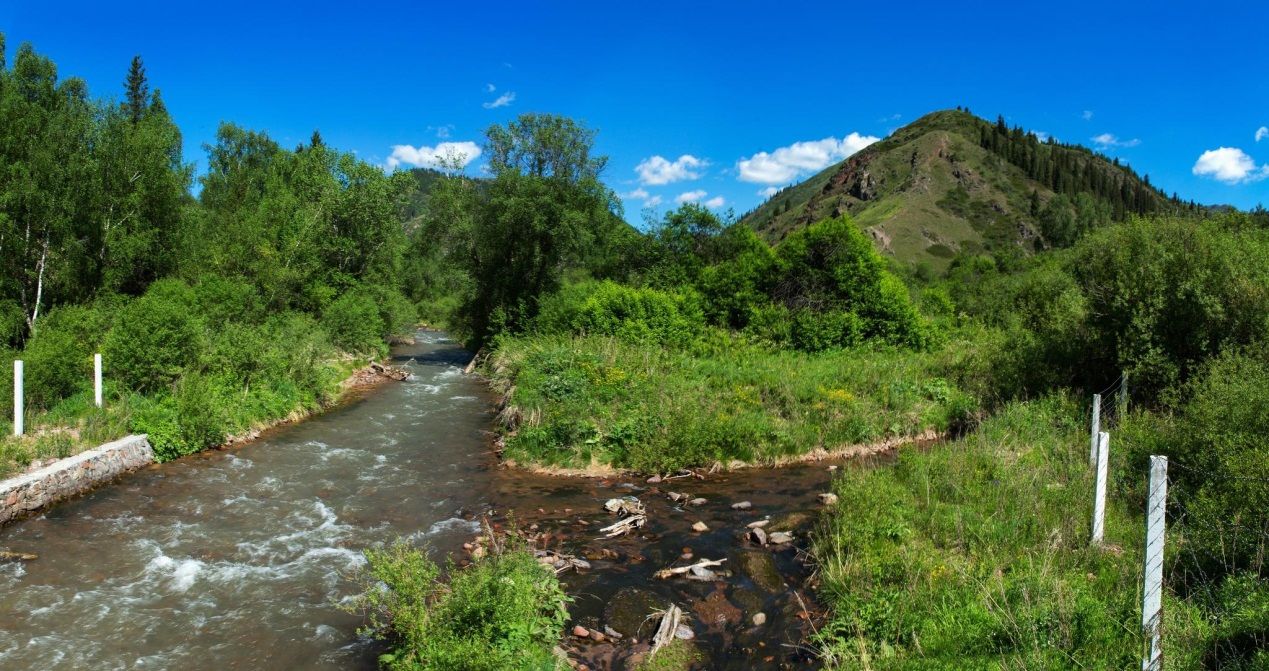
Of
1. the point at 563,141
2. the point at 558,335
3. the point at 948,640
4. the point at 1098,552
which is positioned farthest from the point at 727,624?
the point at 563,141

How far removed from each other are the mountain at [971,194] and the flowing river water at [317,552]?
337 feet

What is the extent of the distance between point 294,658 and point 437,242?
112 ft

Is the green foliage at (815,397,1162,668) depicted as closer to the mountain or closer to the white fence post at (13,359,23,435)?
the white fence post at (13,359,23,435)

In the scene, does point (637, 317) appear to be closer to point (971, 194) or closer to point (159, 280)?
point (159, 280)

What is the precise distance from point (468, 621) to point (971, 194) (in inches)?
6015

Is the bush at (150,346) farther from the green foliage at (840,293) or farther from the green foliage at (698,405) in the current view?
the green foliage at (840,293)

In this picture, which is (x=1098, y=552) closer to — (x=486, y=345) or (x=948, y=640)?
(x=948, y=640)

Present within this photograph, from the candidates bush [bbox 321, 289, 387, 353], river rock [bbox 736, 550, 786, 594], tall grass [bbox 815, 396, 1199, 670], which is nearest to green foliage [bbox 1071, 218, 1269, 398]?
tall grass [bbox 815, 396, 1199, 670]

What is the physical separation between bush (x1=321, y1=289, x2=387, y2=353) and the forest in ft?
0.49

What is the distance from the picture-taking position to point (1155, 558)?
17.9ft

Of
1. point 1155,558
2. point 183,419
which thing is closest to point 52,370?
point 183,419

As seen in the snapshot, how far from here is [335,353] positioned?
30.0 meters

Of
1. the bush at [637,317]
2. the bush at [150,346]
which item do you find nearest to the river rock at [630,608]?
the bush at [150,346]

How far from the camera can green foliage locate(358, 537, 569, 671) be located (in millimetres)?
6344
